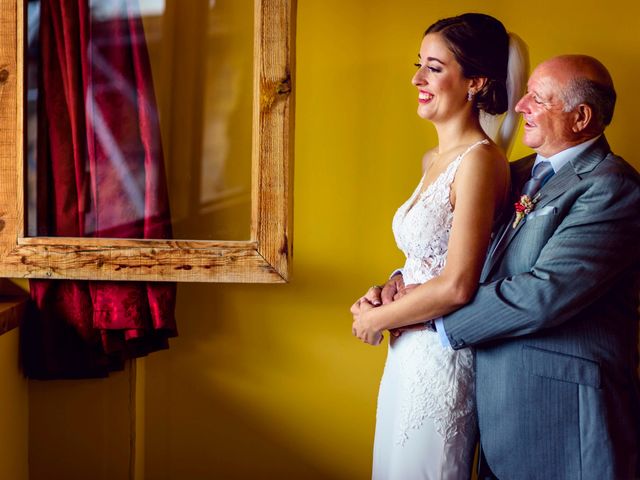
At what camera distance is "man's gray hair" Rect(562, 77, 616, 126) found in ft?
4.64

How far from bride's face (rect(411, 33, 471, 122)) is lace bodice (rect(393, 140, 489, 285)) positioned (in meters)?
0.12

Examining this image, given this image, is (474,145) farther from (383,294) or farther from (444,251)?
(383,294)

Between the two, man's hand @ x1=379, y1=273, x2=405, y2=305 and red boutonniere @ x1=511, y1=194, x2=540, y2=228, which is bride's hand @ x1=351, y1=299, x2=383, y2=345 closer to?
man's hand @ x1=379, y1=273, x2=405, y2=305

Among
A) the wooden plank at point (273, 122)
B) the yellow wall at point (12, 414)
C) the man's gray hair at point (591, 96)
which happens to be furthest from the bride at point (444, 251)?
the yellow wall at point (12, 414)

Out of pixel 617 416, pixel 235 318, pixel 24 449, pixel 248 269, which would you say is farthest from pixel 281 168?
pixel 24 449

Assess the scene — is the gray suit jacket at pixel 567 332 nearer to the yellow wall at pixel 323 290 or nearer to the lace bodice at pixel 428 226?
the lace bodice at pixel 428 226

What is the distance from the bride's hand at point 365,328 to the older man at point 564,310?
16cm

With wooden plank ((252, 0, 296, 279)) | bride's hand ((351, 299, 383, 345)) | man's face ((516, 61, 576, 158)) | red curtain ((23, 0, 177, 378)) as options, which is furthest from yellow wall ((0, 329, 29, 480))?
man's face ((516, 61, 576, 158))

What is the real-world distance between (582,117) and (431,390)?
64cm

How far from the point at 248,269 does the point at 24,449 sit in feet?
3.02

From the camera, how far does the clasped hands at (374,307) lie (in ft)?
5.01

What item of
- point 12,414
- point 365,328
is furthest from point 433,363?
point 12,414

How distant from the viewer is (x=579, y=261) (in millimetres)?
1317

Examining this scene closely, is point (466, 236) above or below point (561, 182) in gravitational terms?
below
